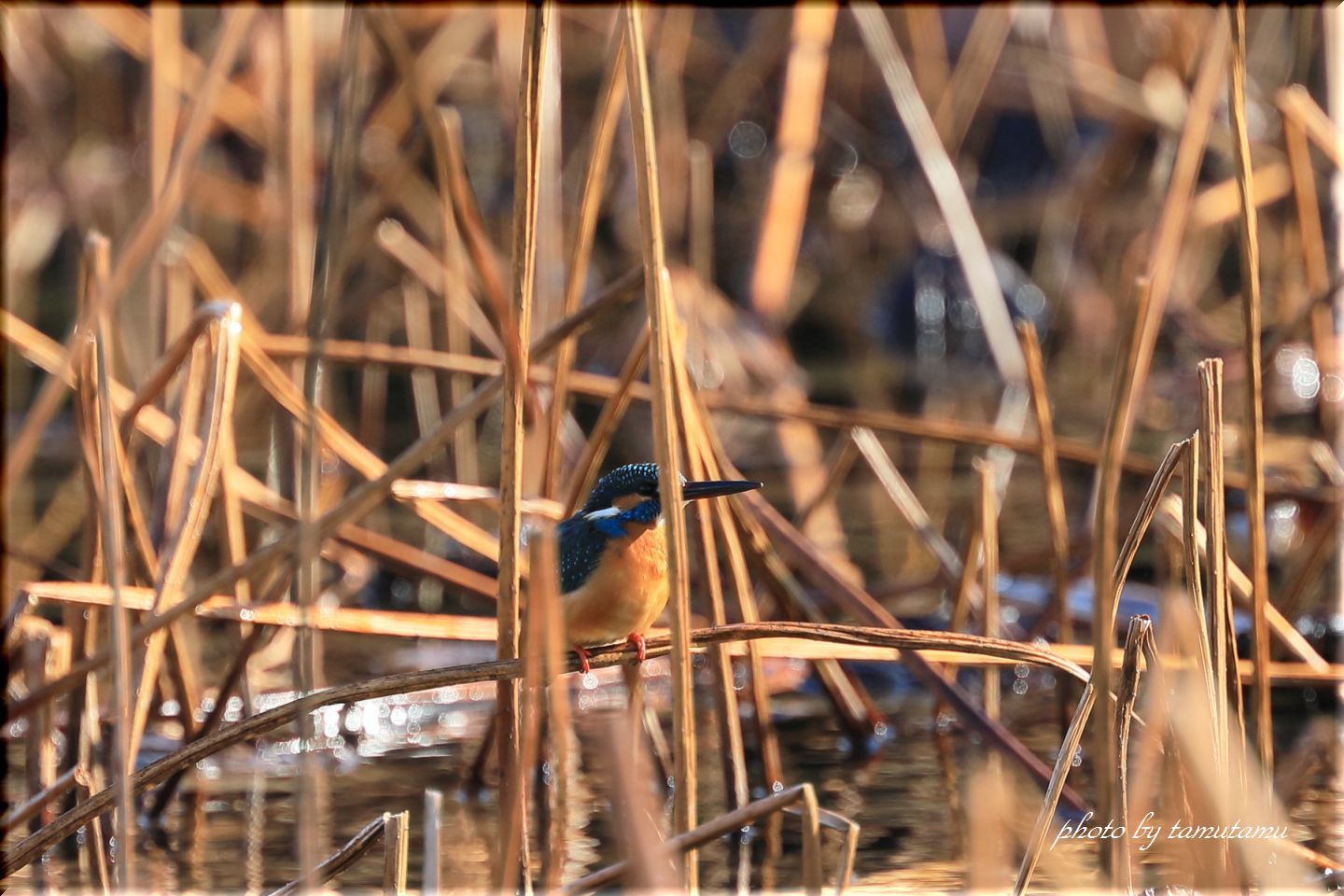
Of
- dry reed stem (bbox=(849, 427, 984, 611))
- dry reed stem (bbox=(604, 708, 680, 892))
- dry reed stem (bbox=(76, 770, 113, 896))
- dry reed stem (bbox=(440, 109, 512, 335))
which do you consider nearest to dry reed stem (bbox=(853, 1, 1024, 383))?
dry reed stem (bbox=(849, 427, 984, 611))

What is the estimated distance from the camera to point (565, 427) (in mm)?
5938

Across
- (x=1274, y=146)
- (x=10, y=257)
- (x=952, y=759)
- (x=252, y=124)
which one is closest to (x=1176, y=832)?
(x=952, y=759)

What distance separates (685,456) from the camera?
11.4 ft

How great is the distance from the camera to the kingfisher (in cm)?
339

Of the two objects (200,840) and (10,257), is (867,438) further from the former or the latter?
(10,257)

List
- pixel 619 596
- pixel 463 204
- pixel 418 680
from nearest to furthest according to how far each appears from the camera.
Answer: pixel 418 680
pixel 619 596
pixel 463 204

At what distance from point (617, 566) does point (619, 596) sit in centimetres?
8

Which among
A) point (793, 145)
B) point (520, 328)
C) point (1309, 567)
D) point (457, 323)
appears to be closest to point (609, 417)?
point (520, 328)

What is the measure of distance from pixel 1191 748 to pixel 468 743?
2919 millimetres

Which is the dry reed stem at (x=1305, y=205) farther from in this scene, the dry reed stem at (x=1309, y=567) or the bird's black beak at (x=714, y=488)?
the bird's black beak at (x=714, y=488)

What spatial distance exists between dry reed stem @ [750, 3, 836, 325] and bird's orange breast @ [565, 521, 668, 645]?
12.9 ft

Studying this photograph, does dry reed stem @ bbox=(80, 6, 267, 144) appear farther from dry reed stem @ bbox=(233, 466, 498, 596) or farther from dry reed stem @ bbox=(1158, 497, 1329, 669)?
dry reed stem @ bbox=(1158, 497, 1329, 669)

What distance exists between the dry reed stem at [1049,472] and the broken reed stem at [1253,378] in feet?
3.12

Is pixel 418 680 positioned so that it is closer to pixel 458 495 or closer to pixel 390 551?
pixel 458 495
